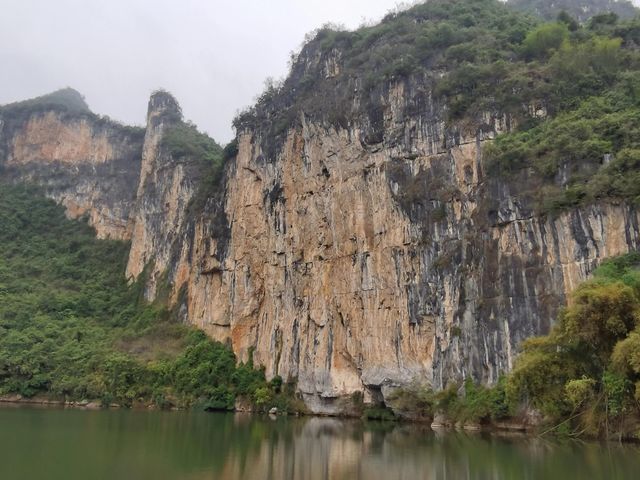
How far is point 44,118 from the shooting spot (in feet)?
240

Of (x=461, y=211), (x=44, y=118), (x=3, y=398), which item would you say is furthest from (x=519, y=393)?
(x=44, y=118)

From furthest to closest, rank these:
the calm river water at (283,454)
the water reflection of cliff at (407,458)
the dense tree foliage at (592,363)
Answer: the dense tree foliage at (592,363)
the water reflection of cliff at (407,458)
the calm river water at (283,454)

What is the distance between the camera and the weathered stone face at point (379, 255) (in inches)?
1014

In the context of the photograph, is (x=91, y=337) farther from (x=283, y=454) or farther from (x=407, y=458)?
(x=407, y=458)

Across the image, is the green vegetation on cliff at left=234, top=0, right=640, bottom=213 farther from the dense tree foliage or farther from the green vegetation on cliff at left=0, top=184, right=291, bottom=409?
the green vegetation on cliff at left=0, top=184, right=291, bottom=409

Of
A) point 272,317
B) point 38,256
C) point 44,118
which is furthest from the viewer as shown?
point 44,118

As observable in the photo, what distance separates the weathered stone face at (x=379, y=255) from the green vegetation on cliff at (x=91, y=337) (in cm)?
226

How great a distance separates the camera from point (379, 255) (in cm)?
3362

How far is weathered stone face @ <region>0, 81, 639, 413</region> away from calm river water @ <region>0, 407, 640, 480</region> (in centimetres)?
571

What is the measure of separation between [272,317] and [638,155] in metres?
25.2

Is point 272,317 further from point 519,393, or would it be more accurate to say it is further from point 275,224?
point 519,393

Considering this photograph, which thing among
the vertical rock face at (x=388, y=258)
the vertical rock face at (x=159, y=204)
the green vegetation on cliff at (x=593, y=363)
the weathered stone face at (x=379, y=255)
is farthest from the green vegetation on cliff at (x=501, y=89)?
the vertical rock face at (x=159, y=204)

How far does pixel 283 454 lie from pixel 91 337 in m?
34.6

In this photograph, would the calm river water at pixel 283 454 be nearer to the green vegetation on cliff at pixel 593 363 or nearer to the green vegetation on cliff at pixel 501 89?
the green vegetation on cliff at pixel 593 363
